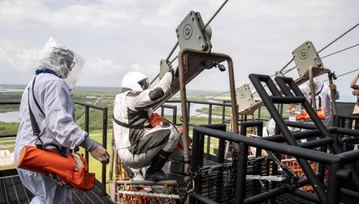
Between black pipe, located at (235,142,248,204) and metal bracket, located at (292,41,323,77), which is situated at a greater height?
metal bracket, located at (292,41,323,77)

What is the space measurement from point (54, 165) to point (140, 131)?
896 millimetres

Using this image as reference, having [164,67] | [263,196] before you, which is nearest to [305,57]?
→ [164,67]

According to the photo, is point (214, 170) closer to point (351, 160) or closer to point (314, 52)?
point (351, 160)

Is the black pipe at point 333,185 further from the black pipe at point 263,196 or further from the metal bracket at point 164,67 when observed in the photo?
the metal bracket at point 164,67

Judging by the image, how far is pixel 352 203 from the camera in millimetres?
2418

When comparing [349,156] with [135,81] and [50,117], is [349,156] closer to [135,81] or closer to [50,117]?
[50,117]

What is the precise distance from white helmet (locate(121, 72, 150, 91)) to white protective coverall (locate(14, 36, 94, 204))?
0.75 meters

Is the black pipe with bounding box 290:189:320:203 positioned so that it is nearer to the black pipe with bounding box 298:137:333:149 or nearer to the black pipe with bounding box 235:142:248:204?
the black pipe with bounding box 298:137:333:149

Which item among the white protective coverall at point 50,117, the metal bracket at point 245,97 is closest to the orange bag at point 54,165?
the white protective coverall at point 50,117

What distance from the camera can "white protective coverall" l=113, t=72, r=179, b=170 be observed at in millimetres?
2492

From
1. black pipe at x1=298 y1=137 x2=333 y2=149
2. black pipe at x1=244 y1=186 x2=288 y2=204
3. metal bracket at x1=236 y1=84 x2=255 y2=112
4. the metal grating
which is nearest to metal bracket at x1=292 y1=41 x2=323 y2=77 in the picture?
metal bracket at x1=236 y1=84 x2=255 y2=112

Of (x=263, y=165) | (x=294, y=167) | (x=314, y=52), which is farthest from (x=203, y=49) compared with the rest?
(x=314, y=52)

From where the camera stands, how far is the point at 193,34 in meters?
2.24

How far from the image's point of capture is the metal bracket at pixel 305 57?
3801 mm
